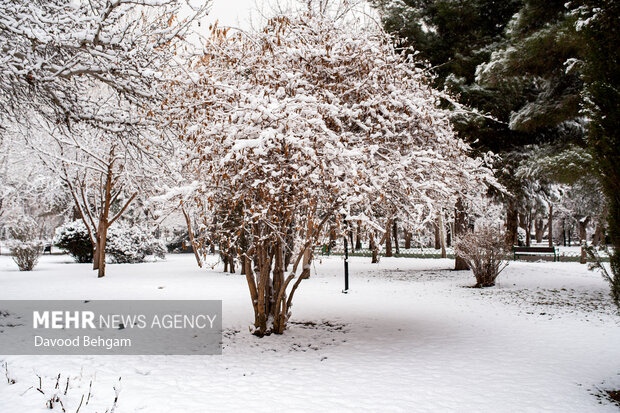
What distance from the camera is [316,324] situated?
333 inches

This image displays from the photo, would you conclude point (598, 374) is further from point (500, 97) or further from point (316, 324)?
point (500, 97)

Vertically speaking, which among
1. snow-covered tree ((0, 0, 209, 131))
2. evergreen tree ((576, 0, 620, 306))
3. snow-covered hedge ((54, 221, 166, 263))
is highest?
snow-covered tree ((0, 0, 209, 131))

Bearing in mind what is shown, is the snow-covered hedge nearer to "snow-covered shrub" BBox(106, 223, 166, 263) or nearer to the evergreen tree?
"snow-covered shrub" BBox(106, 223, 166, 263)

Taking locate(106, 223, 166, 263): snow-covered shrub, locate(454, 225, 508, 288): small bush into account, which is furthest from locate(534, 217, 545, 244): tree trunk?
locate(106, 223, 166, 263): snow-covered shrub

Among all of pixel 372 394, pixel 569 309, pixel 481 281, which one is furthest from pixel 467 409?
pixel 481 281

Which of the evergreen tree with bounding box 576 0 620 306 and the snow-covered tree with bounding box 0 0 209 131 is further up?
the snow-covered tree with bounding box 0 0 209 131

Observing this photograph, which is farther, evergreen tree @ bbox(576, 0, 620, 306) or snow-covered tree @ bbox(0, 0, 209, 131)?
snow-covered tree @ bbox(0, 0, 209, 131)

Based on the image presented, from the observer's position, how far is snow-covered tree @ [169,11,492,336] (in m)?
5.45

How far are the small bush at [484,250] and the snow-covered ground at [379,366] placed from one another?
6.78ft

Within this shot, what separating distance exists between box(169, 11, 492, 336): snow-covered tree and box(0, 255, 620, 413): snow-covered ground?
4.65 ft

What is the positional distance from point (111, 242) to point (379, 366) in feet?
65.7

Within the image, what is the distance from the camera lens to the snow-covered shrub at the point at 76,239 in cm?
2198

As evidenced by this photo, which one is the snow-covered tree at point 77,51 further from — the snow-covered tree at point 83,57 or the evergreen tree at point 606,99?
the evergreen tree at point 606,99

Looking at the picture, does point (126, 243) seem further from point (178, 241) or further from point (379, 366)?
point (379, 366)
